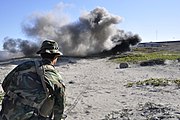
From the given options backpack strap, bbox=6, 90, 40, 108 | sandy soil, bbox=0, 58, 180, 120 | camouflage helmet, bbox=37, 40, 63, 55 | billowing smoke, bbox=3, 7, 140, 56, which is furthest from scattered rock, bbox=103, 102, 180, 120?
billowing smoke, bbox=3, 7, 140, 56

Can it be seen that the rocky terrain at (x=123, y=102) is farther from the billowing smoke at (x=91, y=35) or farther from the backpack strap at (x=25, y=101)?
the billowing smoke at (x=91, y=35)

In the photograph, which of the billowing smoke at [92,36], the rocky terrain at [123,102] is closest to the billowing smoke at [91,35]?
the billowing smoke at [92,36]

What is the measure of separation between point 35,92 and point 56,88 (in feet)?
0.77

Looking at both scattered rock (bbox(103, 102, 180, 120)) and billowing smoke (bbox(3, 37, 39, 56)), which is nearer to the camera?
scattered rock (bbox(103, 102, 180, 120))

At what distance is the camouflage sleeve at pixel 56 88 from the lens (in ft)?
12.6

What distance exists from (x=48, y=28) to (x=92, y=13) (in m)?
7.71

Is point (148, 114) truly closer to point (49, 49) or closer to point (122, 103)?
point (122, 103)

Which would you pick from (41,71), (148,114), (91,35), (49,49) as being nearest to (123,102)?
(148,114)

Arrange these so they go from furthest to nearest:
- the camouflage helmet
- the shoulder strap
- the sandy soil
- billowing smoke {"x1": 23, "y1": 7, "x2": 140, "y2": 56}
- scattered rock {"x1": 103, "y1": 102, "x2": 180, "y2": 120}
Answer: billowing smoke {"x1": 23, "y1": 7, "x2": 140, "y2": 56} < the sandy soil < scattered rock {"x1": 103, "y1": 102, "x2": 180, "y2": 120} < the camouflage helmet < the shoulder strap

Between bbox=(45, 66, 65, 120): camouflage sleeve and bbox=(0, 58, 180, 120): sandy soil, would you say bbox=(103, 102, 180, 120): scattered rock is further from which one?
bbox=(45, 66, 65, 120): camouflage sleeve

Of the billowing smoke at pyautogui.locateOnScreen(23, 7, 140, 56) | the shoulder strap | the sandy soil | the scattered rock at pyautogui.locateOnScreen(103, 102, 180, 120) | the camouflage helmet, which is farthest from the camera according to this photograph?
the billowing smoke at pyautogui.locateOnScreen(23, 7, 140, 56)

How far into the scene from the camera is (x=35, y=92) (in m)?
3.85

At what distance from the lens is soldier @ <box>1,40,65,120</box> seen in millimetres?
3818

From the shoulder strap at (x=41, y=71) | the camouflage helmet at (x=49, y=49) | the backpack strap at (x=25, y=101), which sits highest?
the camouflage helmet at (x=49, y=49)
